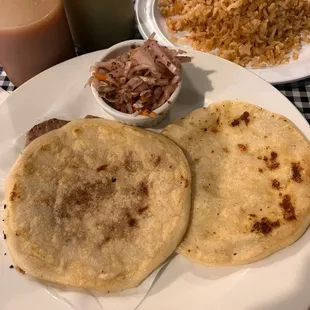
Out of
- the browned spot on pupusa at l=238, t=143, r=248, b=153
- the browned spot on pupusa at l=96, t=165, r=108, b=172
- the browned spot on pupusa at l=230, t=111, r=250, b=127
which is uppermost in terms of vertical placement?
the browned spot on pupusa at l=96, t=165, r=108, b=172

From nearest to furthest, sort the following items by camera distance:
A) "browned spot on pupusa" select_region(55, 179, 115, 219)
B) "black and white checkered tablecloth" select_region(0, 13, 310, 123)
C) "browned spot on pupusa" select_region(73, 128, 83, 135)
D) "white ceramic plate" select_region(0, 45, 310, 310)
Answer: "white ceramic plate" select_region(0, 45, 310, 310) → "browned spot on pupusa" select_region(55, 179, 115, 219) → "browned spot on pupusa" select_region(73, 128, 83, 135) → "black and white checkered tablecloth" select_region(0, 13, 310, 123)

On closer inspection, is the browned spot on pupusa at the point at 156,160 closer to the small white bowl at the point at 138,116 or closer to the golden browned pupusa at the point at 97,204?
the golden browned pupusa at the point at 97,204

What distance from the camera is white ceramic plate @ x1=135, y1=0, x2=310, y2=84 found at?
2.13 meters

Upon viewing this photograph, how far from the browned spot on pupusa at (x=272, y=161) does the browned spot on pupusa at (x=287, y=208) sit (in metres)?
0.13

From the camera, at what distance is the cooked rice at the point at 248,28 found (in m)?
2.20

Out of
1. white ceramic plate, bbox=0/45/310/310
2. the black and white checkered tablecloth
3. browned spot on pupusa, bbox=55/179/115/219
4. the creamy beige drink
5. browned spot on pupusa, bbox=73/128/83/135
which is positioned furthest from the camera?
the black and white checkered tablecloth

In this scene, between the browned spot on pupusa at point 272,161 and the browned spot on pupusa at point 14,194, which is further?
the browned spot on pupusa at point 272,161

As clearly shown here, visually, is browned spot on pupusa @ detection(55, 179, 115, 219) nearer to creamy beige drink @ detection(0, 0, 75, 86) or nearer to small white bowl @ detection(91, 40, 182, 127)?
small white bowl @ detection(91, 40, 182, 127)

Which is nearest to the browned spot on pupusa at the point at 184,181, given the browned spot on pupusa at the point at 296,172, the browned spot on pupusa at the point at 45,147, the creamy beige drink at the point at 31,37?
the browned spot on pupusa at the point at 296,172

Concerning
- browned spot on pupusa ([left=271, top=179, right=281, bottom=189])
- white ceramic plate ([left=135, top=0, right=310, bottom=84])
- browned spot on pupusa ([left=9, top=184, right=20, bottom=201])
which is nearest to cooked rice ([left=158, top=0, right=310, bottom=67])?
white ceramic plate ([left=135, top=0, right=310, bottom=84])

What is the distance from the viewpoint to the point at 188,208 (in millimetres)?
1631

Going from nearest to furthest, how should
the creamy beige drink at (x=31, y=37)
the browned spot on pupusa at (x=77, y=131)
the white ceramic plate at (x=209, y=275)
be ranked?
the white ceramic plate at (x=209, y=275), the browned spot on pupusa at (x=77, y=131), the creamy beige drink at (x=31, y=37)

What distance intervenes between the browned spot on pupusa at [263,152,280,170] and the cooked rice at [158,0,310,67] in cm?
64

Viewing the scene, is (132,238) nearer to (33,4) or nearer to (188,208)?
(188,208)
